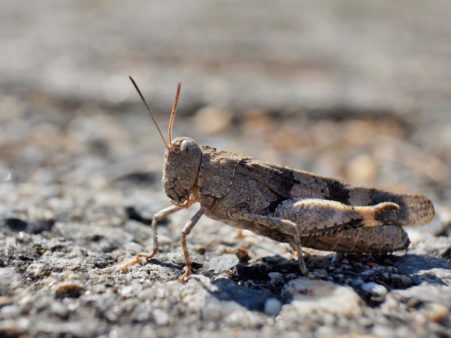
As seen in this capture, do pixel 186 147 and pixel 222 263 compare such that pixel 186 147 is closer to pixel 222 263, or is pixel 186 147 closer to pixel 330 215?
pixel 222 263

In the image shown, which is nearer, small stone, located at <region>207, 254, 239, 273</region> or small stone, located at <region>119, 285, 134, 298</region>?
small stone, located at <region>119, 285, 134, 298</region>

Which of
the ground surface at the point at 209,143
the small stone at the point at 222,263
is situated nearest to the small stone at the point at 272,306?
the ground surface at the point at 209,143

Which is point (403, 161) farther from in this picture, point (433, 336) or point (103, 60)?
point (103, 60)

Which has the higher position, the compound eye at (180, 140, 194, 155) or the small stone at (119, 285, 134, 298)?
the compound eye at (180, 140, 194, 155)

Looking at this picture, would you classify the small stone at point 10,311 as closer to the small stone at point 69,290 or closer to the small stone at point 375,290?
the small stone at point 69,290

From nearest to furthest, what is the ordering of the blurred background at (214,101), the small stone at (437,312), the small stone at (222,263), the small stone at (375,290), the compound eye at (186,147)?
the small stone at (437,312) → the small stone at (375,290) → the small stone at (222,263) → the compound eye at (186,147) → the blurred background at (214,101)

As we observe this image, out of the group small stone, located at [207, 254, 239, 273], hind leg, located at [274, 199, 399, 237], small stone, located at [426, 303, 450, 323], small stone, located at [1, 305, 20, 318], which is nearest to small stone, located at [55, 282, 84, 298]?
small stone, located at [1, 305, 20, 318]

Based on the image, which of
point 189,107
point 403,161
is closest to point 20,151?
point 189,107

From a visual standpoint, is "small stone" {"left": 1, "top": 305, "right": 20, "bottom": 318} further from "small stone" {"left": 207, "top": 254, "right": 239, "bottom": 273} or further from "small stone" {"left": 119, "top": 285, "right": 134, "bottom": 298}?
"small stone" {"left": 207, "top": 254, "right": 239, "bottom": 273}
